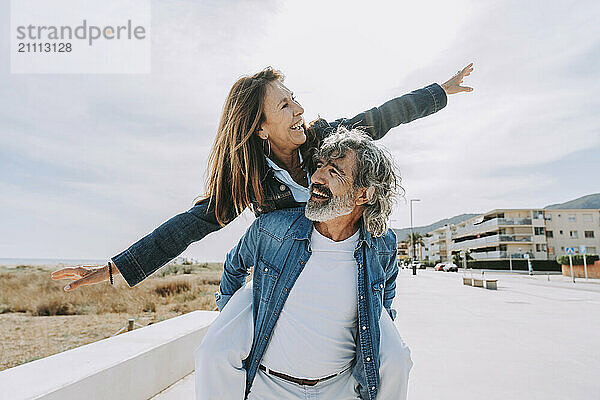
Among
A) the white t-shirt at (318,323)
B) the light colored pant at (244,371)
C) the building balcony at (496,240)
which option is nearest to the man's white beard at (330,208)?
the white t-shirt at (318,323)

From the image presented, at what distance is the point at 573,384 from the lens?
12.6ft

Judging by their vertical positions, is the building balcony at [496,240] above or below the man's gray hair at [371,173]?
below

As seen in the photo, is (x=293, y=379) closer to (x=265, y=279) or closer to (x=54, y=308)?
(x=265, y=279)

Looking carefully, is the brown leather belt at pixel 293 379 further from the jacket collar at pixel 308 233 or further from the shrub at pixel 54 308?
the shrub at pixel 54 308

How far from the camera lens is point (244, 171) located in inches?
69.4

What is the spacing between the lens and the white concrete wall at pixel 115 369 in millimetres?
2170

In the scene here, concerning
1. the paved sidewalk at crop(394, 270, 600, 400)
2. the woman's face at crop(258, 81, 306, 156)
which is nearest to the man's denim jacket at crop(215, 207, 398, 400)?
the woman's face at crop(258, 81, 306, 156)

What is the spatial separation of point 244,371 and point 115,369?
1504mm

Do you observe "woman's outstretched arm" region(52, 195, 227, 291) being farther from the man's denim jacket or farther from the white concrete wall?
the white concrete wall

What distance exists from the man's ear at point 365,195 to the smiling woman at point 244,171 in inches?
8.9

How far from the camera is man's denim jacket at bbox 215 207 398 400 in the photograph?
4.83 feet

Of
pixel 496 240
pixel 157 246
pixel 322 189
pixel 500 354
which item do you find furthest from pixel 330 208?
pixel 496 240

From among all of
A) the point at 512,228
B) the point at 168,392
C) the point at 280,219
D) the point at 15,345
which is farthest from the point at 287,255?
the point at 512,228

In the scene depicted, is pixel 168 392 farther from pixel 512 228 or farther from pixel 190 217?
pixel 512 228
